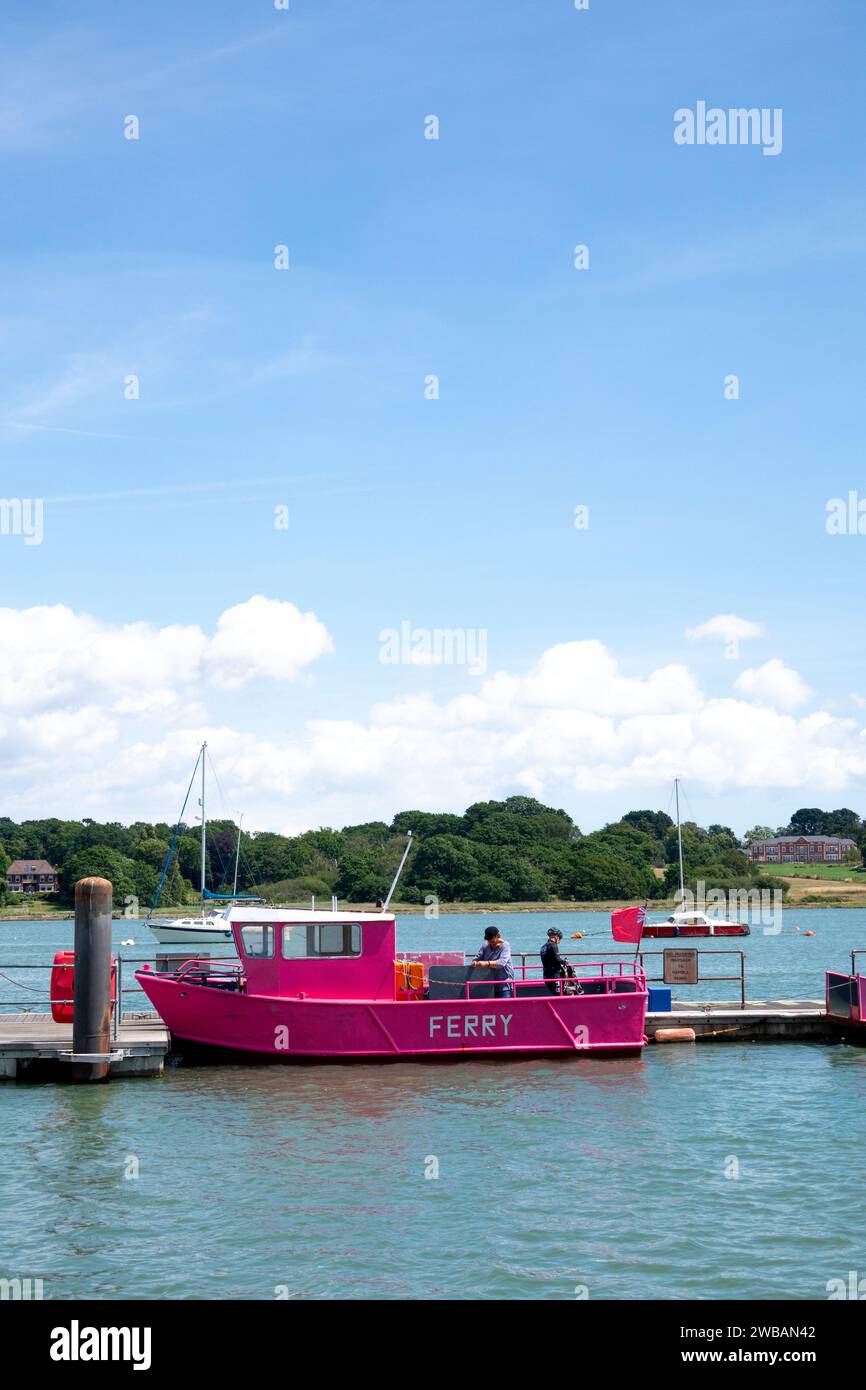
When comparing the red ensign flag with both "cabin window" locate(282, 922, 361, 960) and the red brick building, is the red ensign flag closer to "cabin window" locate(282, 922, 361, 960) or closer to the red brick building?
"cabin window" locate(282, 922, 361, 960)

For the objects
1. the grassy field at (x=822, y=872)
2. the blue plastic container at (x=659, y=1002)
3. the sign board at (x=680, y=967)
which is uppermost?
the sign board at (x=680, y=967)

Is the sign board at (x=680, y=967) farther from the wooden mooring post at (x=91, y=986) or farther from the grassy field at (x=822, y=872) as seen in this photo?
the grassy field at (x=822, y=872)

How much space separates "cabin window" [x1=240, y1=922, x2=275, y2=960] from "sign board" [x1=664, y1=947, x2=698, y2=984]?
29.5 ft

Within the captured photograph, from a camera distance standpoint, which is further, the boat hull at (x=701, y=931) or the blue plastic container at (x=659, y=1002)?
the boat hull at (x=701, y=931)

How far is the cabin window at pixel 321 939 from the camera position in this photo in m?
24.8

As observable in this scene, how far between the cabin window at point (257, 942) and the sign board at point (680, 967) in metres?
9.00

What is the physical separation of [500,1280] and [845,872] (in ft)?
535

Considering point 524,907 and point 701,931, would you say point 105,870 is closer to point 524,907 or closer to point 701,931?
point 524,907

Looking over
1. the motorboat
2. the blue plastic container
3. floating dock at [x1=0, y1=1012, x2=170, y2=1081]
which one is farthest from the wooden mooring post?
the motorboat

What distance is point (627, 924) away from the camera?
29.0 m

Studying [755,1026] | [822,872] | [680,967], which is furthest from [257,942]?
[822,872]

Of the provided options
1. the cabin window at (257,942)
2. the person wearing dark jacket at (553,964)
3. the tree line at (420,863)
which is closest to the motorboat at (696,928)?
the tree line at (420,863)

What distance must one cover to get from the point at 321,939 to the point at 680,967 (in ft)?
28.5
